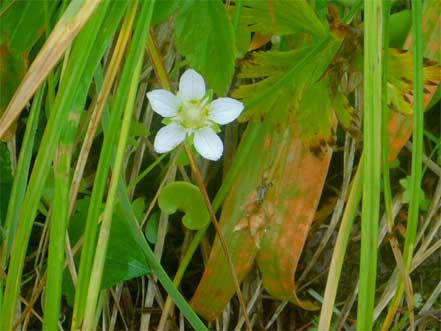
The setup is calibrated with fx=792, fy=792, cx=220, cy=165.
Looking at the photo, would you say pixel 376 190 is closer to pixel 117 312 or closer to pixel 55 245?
pixel 55 245

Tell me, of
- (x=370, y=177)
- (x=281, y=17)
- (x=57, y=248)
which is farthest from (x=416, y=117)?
(x=57, y=248)

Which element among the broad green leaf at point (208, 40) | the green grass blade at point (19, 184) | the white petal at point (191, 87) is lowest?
the green grass blade at point (19, 184)

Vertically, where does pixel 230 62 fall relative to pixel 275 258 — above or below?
above

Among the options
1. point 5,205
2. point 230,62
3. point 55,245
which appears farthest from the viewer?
point 5,205

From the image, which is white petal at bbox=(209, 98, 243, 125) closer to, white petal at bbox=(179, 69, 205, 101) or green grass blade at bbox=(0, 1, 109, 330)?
white petal at bbox=(179, 69, 205, 101)

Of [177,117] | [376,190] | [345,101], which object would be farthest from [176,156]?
[376,190]

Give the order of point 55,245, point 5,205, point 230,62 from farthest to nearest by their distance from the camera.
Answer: point 5,205 → point 230,62 → point 55,245

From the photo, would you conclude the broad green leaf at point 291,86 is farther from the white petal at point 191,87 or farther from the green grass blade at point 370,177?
the green grass blade at point 370,177

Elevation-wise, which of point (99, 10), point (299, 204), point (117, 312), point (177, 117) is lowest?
point (117, 312)

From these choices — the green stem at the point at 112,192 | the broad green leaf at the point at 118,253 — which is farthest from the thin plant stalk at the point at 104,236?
the broad green leaf at the point at 118,253
